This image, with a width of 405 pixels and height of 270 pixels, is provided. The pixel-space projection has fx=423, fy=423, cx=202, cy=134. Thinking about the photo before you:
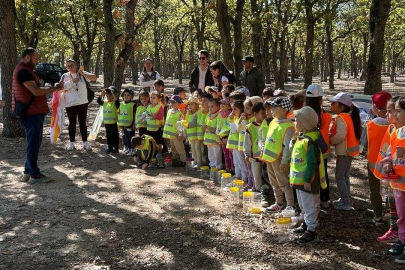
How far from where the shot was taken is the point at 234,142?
6594 millimetres

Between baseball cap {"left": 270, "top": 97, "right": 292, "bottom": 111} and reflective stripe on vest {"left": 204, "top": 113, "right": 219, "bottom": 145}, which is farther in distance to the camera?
reflective stripe on vest {"left": 204, "top": 113, "right": 219, "bottom": 145}

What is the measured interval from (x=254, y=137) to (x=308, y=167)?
1.62 metres

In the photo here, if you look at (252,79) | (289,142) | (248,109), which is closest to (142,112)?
(252,79)

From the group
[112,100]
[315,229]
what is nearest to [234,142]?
[315,229]

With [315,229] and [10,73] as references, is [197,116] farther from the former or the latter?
[10,73]

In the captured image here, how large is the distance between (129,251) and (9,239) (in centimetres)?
149

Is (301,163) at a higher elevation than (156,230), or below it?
higher

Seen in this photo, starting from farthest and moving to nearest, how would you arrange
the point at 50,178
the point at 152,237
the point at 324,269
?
1. the point at 50,178
2. the point at 152,237
3. the point at 324,269

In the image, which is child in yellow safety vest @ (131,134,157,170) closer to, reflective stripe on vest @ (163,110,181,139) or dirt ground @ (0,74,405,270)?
reflective stripe on vest @ (163,110,181,139)

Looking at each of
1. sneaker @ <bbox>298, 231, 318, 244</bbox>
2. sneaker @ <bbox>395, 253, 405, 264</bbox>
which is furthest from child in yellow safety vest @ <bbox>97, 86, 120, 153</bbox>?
sneaker @ <bbox>395, 253, 405, 264</bbox>

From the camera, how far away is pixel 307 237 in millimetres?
4539

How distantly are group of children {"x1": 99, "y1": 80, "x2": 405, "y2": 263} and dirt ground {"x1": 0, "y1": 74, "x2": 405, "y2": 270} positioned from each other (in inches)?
12.8

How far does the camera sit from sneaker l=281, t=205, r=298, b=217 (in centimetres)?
530

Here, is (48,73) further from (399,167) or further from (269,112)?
(399,167)
